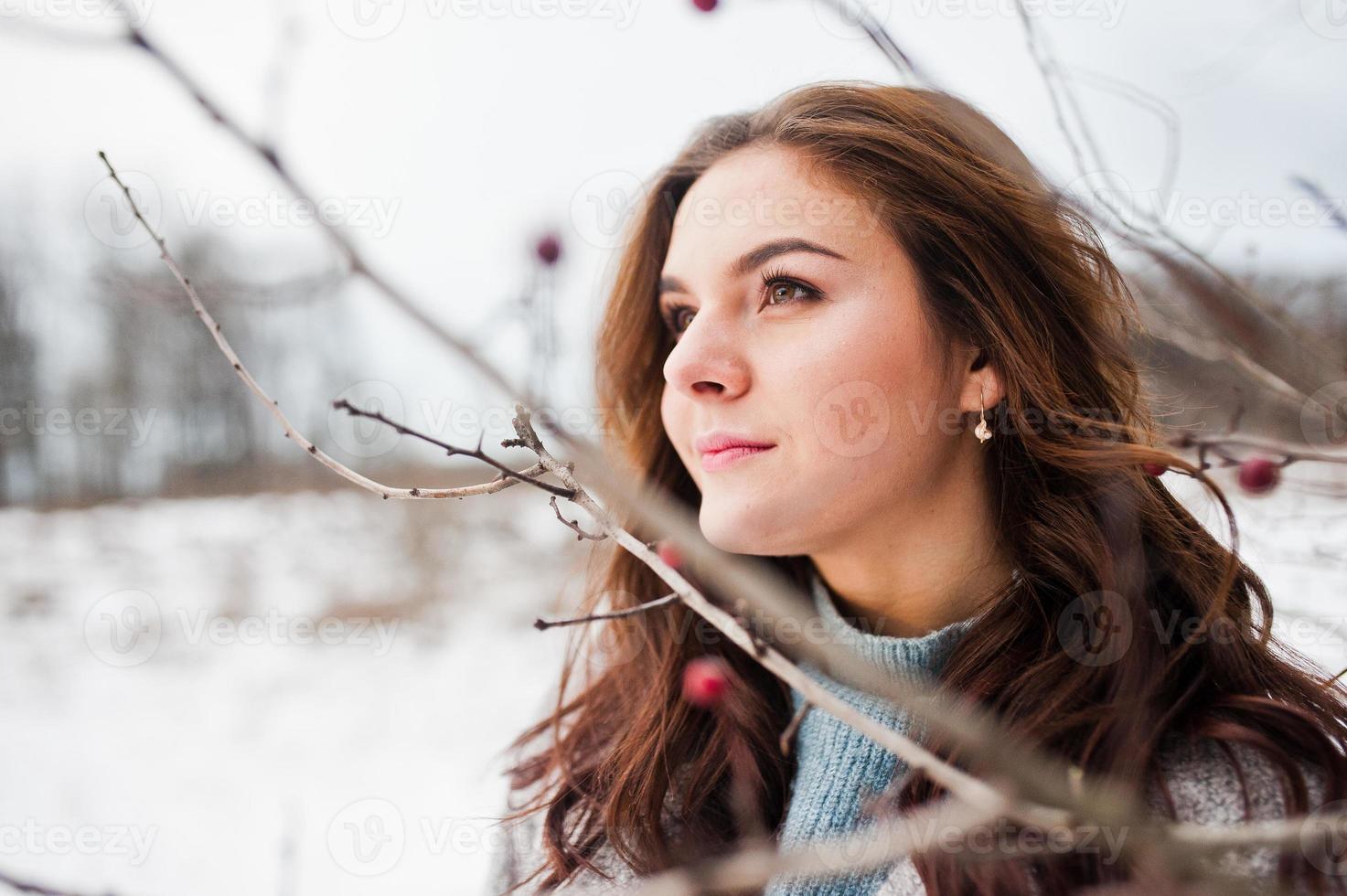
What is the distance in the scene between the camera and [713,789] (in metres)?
1.38

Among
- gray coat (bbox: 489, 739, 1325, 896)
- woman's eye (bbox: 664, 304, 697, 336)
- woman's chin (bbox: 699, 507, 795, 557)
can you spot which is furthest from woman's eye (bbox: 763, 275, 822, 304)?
gray coat (bbox: 489, 739, 1325, 896)

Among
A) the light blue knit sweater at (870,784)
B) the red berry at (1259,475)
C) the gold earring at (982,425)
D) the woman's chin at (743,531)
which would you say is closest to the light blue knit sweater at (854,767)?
the light blue knit sweater at (870,784)

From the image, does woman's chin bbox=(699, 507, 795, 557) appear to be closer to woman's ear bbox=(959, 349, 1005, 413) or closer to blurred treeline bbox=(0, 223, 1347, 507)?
woman's ear bbox=(959, 349, 1005, 413)

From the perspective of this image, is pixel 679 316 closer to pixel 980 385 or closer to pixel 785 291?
pixel 785 291

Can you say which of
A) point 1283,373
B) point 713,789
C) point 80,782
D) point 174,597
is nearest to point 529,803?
point 713,789

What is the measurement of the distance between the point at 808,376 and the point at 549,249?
1.26 ft

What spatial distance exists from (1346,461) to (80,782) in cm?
410

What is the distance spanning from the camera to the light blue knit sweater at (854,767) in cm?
121

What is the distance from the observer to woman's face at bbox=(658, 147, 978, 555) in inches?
46.3

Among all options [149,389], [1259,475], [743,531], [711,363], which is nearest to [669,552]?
[743,531]

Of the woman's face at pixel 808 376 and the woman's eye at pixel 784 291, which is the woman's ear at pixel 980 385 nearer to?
the woman's face at pixel 808 376

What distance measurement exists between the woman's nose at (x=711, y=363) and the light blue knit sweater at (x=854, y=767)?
0.38 m

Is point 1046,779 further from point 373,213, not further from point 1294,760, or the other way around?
point 373,213

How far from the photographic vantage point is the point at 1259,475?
2.67 ft
